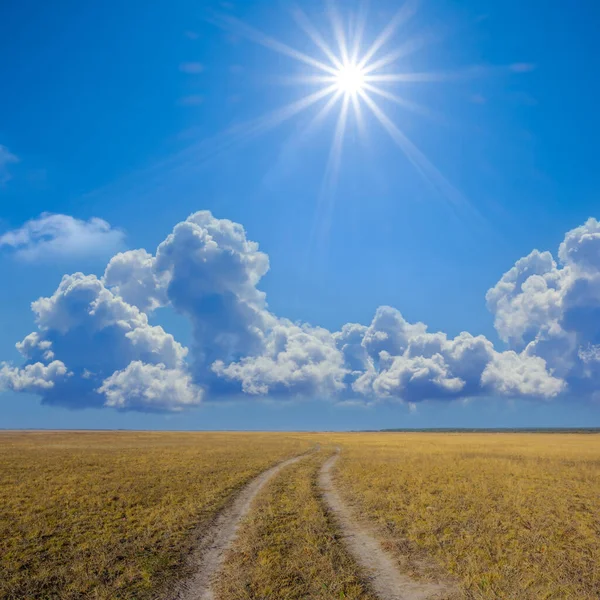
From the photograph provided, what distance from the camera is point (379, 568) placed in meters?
13.0

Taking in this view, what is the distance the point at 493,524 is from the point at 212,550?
36.4 feet

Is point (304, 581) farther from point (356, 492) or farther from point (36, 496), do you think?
point (36, 496)

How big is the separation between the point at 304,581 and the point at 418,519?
27.8 feet

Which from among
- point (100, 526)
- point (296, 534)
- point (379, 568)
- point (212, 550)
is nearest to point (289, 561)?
point (379, 568)

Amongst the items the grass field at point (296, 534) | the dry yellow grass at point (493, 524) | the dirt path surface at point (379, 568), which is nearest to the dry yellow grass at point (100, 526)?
the grass field at point (296, 534)

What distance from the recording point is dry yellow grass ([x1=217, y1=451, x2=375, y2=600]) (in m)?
11.2

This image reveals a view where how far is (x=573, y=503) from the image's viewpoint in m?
23.0

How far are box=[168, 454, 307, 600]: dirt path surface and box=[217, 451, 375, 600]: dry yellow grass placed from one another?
33cm

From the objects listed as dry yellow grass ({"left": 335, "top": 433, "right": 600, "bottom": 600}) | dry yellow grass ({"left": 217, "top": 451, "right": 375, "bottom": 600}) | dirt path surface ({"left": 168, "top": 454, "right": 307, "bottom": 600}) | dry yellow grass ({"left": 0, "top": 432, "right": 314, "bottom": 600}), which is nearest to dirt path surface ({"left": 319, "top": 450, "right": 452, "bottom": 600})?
dry yellow grass ({"left": 217, "top": 451, "right": 375, "bottom": 600})

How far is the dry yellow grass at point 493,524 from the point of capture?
12280 millimetres

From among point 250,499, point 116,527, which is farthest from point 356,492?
point 116,527

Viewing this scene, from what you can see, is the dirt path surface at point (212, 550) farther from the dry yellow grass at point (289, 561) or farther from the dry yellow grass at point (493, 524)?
the dry yellow grass at point (493, 524)

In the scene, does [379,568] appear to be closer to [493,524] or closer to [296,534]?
[296,534]

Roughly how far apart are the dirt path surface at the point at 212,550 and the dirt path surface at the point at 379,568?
4.09 m
